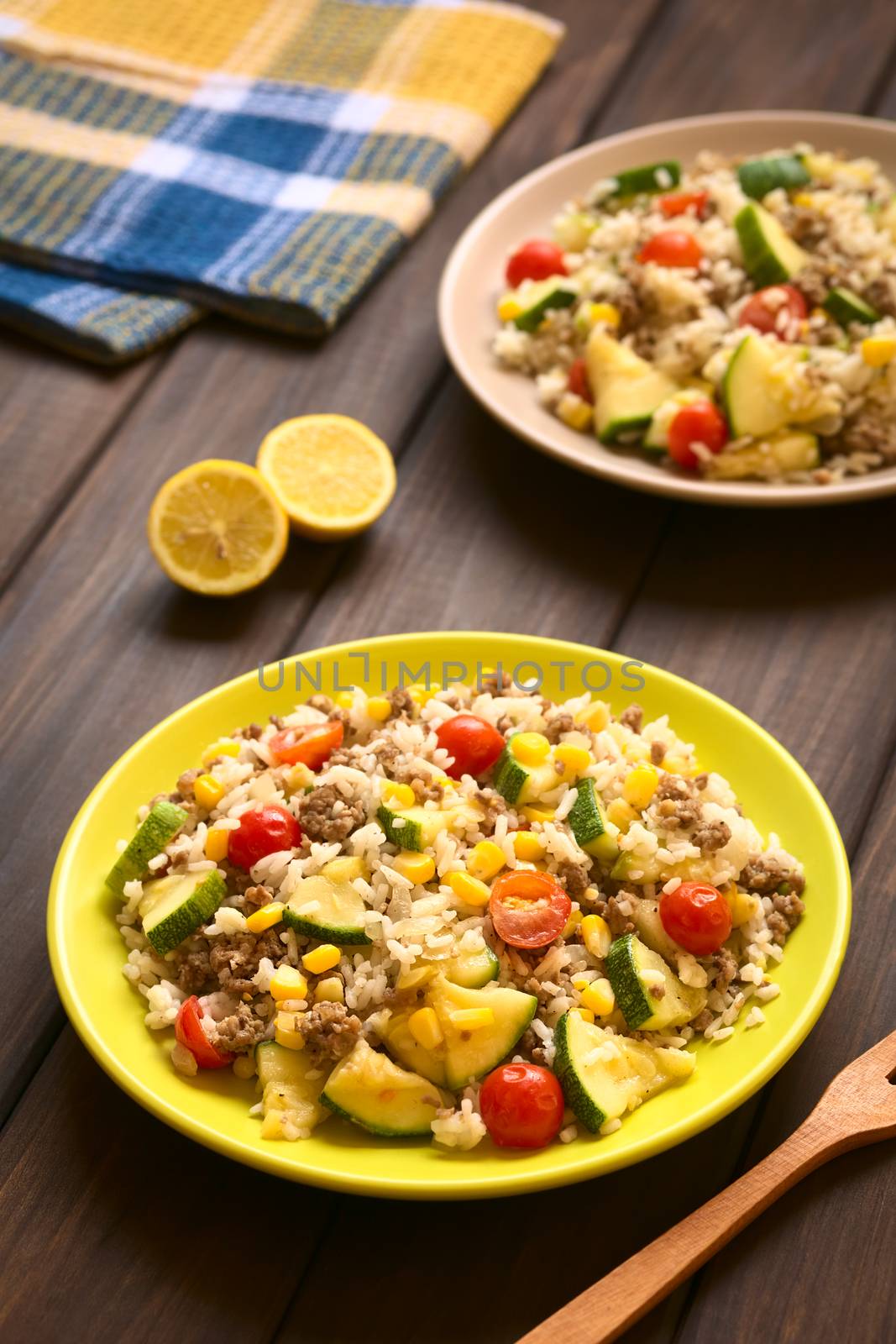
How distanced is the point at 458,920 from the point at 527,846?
0.17 metres

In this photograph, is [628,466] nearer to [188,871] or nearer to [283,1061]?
[188,871]

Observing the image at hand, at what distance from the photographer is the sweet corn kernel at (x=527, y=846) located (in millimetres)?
2307

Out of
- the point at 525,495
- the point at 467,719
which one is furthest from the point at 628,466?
the point at 467,719

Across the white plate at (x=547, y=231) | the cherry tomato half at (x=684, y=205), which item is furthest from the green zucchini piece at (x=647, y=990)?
the cherry tomato half at (x=684, y=205)

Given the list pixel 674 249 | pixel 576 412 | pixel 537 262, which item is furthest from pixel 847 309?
pixel 537 262

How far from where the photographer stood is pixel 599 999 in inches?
85.7

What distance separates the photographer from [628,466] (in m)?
3.28

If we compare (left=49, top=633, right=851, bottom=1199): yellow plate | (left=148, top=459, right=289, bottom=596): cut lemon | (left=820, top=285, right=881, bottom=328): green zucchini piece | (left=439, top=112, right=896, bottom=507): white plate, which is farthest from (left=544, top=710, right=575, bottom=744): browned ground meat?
(left=820, top=285, right=881, bottom=328): green zucchini piece

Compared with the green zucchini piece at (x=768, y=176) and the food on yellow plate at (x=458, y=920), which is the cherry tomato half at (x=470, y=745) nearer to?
the food on yellow plate at (x=458, y=920)

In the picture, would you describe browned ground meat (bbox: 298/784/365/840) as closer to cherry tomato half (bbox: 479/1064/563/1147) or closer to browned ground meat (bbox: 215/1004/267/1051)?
browned ground meat (bbox: 215/1004/267/1051)

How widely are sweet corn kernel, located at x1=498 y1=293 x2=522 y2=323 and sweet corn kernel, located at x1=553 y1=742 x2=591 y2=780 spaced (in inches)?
62.0

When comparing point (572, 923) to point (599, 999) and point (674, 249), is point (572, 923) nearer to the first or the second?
point (599, 999)

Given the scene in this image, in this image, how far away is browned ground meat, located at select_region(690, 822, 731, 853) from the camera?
2326 mm

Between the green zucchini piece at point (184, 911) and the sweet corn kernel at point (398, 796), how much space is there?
31cm
